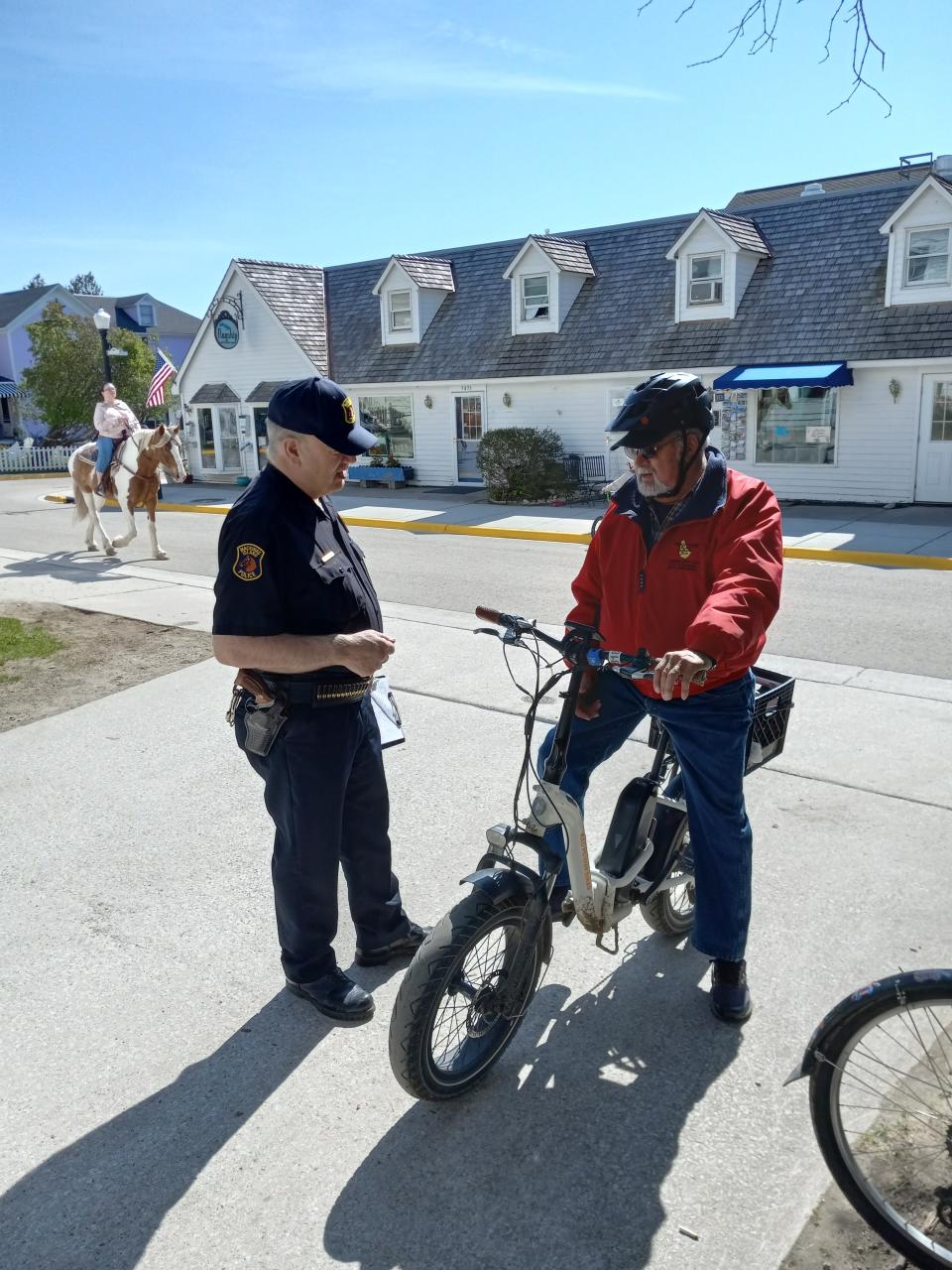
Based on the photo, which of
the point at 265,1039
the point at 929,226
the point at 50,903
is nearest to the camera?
the point at 265,1039

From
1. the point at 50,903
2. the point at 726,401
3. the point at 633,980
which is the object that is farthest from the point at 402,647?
the point at 726,401

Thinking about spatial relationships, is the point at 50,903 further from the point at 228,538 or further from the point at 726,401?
the point at 726,401

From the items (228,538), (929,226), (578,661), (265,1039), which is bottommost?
(265,1039)

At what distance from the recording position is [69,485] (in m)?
29.3

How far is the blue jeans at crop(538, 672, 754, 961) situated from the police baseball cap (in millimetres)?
1191

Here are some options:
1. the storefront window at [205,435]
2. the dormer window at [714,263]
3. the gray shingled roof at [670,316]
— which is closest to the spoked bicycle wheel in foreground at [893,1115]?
the gray shingled roof at [670,316]

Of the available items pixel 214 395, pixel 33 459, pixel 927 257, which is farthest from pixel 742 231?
pixel 33 459

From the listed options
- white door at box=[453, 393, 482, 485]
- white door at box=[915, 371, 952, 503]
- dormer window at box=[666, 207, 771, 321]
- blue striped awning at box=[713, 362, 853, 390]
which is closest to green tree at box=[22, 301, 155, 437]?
white door at box=[453, 393, 482, 485]

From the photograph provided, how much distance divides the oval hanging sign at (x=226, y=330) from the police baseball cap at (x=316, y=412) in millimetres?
27512

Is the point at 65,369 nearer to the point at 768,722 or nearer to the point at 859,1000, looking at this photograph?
the point at 768,722

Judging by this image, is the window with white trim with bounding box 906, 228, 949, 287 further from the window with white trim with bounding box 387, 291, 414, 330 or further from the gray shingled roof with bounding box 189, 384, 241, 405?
the gray shingled roof with bounding box 189, 384, 241, 405

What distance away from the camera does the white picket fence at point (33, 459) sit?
115ft

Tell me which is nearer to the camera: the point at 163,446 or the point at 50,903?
the point at 50,903

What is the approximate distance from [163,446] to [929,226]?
14275mm
